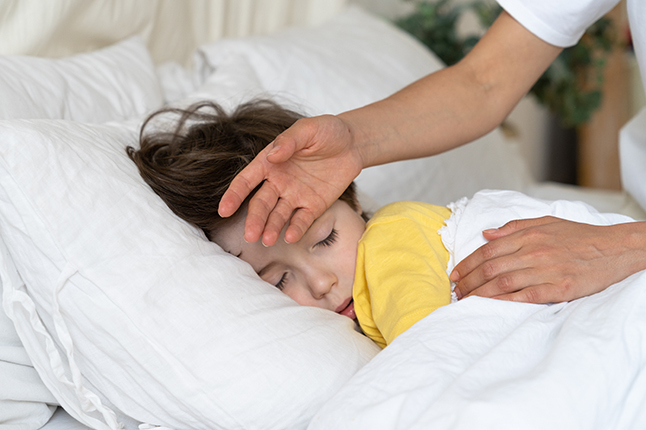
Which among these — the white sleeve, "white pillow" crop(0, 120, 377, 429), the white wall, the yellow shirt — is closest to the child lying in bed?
the yellow shirt

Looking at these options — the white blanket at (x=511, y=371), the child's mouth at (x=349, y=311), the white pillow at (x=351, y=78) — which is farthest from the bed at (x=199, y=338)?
the white pillow at (x=351, y=78)

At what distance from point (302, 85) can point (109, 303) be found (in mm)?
804

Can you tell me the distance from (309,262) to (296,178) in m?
0.14

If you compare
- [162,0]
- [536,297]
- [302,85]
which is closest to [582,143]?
[302,85]

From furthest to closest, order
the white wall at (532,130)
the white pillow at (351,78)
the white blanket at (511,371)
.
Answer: the white wall at (532,130) → the white pillow at (351,78) → the white blanket at (511,371)

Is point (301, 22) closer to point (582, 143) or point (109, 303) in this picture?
point (109, 303)

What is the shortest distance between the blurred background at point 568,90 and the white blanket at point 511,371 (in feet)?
5.43

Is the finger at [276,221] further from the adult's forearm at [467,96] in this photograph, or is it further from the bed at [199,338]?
the adult's forearm at [467,96]

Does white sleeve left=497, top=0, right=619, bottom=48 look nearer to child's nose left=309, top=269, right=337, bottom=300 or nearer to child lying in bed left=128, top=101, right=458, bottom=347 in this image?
child lying in bed left=128, top=101, right=458, bottom=347

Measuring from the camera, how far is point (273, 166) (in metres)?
0.76

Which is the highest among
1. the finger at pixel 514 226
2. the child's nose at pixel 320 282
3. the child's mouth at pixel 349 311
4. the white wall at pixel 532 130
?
the finger at pixel 514 226

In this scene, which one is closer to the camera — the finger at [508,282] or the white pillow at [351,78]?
the finger at [508,282]

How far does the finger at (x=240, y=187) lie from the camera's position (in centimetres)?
68

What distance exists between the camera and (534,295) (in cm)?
68
